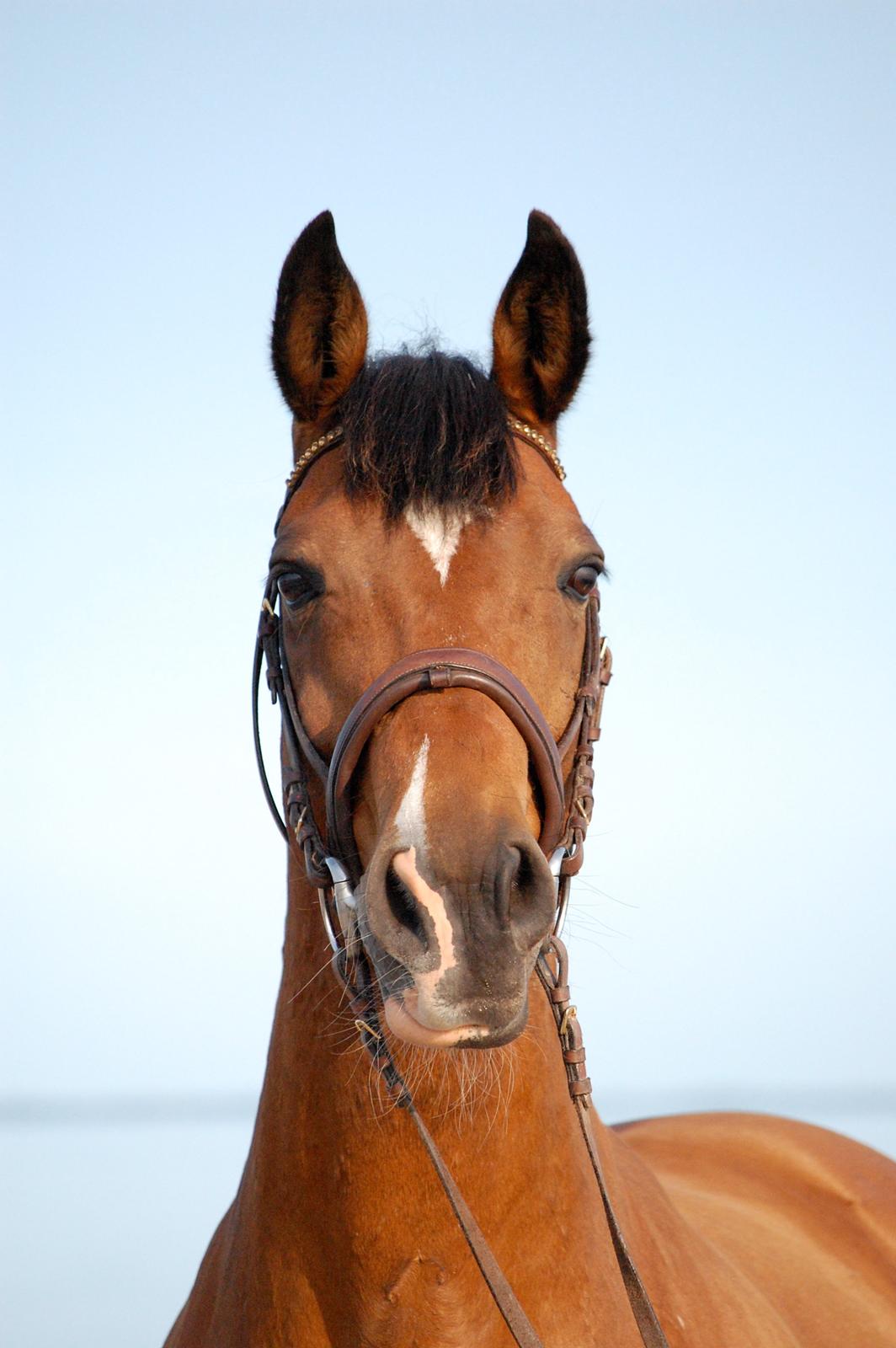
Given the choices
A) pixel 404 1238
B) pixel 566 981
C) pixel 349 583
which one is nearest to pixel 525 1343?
pixel 404 1238

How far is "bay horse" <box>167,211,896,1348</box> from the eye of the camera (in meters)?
2.37

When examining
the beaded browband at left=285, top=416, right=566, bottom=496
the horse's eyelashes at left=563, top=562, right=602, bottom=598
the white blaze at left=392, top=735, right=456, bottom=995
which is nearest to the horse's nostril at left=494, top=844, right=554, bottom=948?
the white blaze at left=392, top=735, right=456, bottom=995

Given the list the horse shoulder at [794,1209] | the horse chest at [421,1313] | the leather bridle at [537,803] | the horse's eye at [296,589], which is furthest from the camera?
the horse shoulder at [794,1209]

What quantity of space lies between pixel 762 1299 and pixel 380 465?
278 centimetres

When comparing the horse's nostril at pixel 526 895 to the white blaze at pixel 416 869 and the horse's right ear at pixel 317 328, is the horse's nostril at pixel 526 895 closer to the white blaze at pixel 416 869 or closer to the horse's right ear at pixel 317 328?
the white blaze at pixel 416 869

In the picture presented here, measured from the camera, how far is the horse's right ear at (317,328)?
331 centimetres

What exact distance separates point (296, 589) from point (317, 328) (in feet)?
2.69

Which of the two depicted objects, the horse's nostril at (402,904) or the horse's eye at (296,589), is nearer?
the horse's nostril at (402,904)

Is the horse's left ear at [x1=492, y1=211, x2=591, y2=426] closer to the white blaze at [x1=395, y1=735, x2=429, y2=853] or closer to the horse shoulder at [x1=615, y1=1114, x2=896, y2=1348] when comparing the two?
the white blaze at [x1=395, y1=735, x2=429, y2=853]

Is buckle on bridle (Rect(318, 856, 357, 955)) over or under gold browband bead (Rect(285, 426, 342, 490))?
under

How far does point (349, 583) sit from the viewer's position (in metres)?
2.86

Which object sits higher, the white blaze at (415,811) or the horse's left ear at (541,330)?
the horse's left ear at (541,330)

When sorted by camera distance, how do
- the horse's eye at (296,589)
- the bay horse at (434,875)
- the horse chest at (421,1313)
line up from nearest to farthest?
1. the bay horse at (434,875)
2. the horse chest at (421,1313)
3. the horse's eye at (296,589)

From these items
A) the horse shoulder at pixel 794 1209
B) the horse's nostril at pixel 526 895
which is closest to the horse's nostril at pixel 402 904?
the horse's nostril at pixel 526 895
